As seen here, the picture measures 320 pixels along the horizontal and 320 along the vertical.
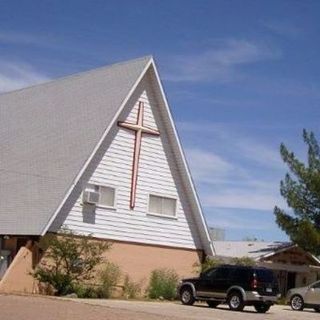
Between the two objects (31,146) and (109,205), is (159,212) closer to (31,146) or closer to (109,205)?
(109,205)

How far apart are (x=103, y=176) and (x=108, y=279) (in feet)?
14.6

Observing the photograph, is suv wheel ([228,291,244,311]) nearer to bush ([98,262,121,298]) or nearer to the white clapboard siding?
bush ([98,262,121,298])

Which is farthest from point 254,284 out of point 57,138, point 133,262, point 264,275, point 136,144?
point 57,138

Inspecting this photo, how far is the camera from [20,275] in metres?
30.0

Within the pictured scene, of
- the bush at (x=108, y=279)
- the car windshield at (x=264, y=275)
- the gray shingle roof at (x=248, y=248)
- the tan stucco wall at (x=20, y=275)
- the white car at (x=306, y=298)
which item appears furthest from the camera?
the gray shingle roof at (x=248, y=248)

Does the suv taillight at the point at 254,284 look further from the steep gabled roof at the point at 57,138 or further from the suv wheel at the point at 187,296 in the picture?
the steep gabled roof at the point at 57,138

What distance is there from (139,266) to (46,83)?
11.4m

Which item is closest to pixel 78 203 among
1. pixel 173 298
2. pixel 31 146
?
pixel 31 146

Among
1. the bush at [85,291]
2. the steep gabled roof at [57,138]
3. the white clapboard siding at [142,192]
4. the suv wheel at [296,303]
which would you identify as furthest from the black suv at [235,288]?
the suv wheel at [296,303]

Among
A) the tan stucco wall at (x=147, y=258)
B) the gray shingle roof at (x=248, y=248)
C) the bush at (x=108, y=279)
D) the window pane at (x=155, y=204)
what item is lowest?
the bush at (x=108, y=279)

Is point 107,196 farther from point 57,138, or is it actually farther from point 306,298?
point 306,298

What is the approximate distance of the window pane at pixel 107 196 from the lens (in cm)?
3334

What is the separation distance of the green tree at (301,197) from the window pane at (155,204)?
41.7ft

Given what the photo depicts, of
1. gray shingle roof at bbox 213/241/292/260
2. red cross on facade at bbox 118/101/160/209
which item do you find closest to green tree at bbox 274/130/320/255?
gray shingle roof at bbox 213/241/292/260
